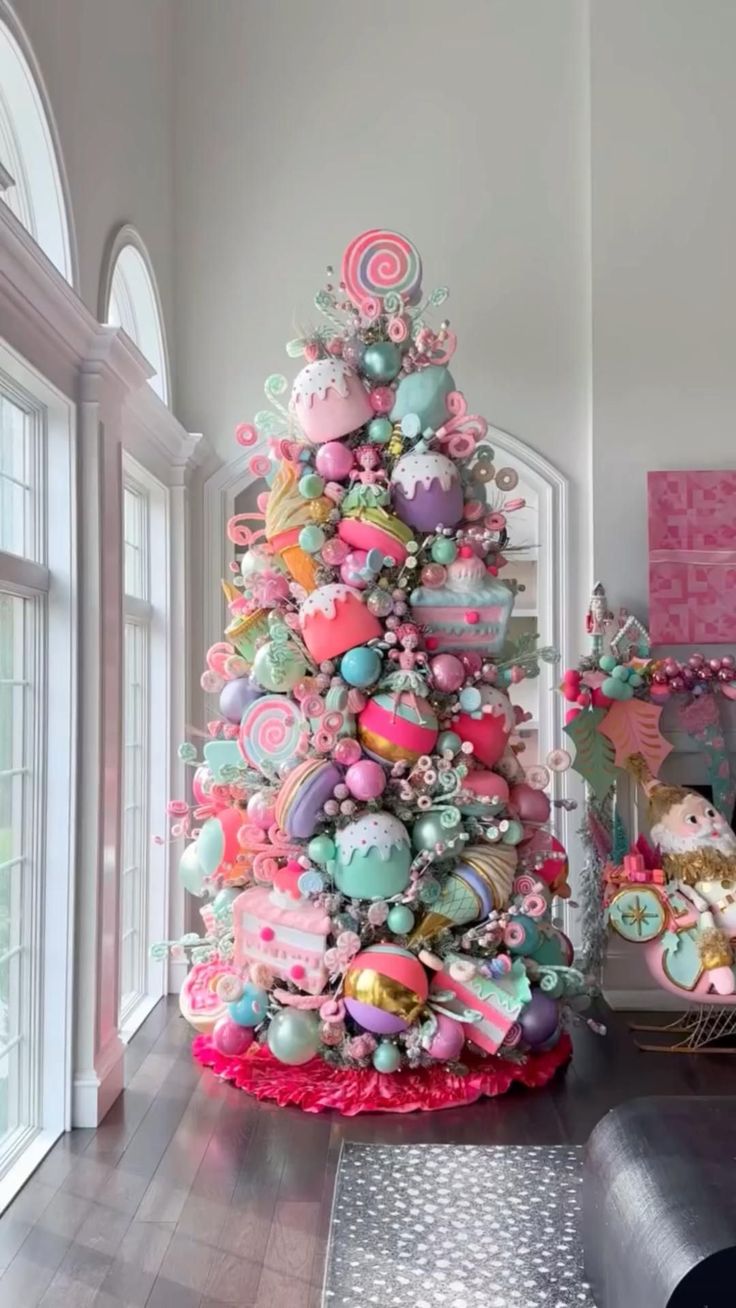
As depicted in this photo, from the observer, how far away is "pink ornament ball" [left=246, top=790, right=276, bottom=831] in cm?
403

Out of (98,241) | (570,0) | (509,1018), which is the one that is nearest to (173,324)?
(98,241)

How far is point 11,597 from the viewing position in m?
3.39

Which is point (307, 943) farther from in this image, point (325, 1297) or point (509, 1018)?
point (325, 1297)

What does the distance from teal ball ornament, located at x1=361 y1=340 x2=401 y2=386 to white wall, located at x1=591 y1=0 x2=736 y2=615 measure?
1.40m

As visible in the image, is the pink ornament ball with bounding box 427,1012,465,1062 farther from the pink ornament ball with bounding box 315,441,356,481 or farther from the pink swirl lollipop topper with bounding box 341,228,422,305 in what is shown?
the pink swirl lollipop topper with bounding box 341,228,422,305

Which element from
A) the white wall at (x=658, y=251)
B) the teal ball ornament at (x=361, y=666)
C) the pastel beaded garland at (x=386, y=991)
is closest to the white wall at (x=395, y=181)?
the white wall at (x=658, y=251)

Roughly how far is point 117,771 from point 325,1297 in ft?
5.92

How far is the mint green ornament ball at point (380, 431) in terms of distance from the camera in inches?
160

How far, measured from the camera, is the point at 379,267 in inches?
165

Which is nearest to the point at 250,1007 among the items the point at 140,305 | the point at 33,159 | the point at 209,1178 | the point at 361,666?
the point at 209,1178

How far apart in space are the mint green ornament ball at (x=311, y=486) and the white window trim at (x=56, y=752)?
2.61 ft

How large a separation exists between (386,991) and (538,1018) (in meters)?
0.61

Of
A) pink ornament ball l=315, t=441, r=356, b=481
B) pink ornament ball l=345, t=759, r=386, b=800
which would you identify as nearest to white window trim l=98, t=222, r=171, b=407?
pink ornament ball l=315, t=441, r=356, b=481

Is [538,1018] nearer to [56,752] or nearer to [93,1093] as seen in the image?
[93,1093]
